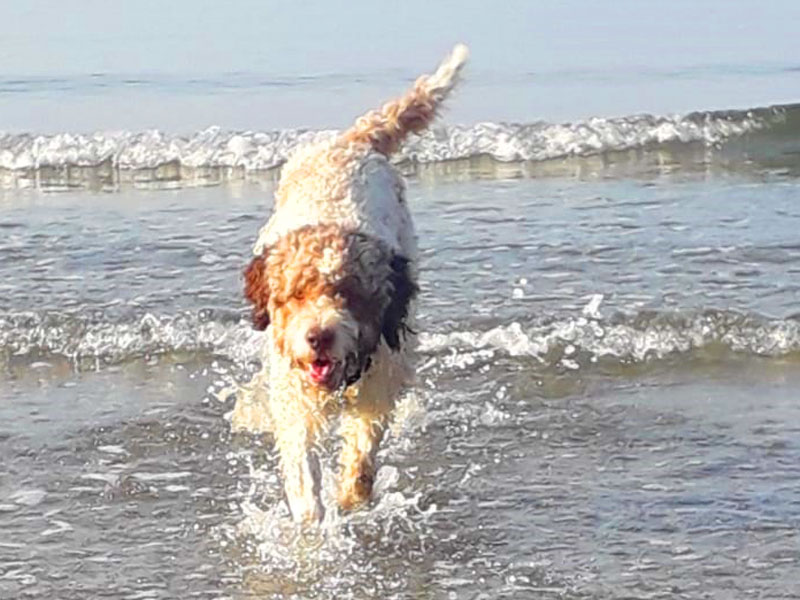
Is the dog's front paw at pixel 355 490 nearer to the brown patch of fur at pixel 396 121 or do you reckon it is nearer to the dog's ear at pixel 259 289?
the dog's ear at pixel 259 289

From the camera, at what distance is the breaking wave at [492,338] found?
25.9 feet

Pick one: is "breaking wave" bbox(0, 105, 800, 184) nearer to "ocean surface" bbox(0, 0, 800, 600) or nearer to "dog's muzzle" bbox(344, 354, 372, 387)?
"ocean surface" bbox(0, 0, 800, 600)

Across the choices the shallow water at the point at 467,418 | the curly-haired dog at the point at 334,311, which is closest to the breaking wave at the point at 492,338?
the shallow water at the point at 467,418

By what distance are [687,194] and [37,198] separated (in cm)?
494

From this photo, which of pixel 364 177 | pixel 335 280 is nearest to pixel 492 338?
pixel 364 177

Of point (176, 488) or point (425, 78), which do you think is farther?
point (425, 78)

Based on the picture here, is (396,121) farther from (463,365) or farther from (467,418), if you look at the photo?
(467,418)

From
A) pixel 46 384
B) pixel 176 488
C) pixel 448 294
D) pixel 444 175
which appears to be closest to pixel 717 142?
pixel 444 175

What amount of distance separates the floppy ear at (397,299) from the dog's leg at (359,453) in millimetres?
355

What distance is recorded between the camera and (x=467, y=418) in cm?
713

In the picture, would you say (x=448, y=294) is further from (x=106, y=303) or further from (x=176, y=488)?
(x=176, y=488)

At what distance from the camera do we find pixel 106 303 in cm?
907

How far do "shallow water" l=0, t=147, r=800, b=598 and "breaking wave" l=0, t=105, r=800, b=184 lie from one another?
294 centimetres

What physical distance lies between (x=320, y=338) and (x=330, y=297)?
20cm
